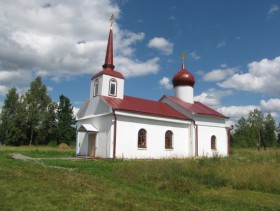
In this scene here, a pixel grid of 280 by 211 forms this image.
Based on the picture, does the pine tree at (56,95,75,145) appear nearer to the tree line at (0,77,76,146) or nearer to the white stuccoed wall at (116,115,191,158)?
the tree line at (0,77,76,146)

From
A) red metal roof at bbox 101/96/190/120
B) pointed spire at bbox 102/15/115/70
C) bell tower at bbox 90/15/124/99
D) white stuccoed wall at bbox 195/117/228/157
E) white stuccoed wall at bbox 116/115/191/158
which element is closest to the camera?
white stuccoed wall at bbox 116/115/191/158

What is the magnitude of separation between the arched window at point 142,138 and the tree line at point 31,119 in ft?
101

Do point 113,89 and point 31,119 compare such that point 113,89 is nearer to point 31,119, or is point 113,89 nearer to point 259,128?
point 31,119

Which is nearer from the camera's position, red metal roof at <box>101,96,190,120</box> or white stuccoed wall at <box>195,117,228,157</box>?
red metal roof at <box>101,96,190,120</box>

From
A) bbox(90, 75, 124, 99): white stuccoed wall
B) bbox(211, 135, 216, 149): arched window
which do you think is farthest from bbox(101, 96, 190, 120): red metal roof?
bbox(211, 135, 216, 149): arched window

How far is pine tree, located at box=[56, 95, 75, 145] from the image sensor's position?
49.9 m

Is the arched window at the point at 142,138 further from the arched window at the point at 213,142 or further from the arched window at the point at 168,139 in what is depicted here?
the arched window at the point at 213,142

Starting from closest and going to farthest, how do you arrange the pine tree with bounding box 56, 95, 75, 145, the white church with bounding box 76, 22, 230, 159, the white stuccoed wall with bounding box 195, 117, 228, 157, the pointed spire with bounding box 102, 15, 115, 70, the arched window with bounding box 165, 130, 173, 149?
the white church with bounding box 76, 22, 230, 159
the arched window with bounding box 165, 130, 173, 149
the pointed spire with bounding box 102, 15, 115, 70
the white stuccoed wall with bounding box 195, 117, 228, 157
the pine tree with bounding box 56, 95, 75, 145

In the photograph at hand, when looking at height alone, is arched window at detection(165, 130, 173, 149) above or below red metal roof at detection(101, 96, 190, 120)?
below

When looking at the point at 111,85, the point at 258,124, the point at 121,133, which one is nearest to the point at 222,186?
the point at 121,133

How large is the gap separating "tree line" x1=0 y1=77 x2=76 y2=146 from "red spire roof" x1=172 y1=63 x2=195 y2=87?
89.6ft

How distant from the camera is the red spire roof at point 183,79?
27828 mm

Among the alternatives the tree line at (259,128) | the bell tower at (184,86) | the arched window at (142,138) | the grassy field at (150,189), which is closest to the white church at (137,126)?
the arched window at (142,138)

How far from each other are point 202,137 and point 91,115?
9.37m
